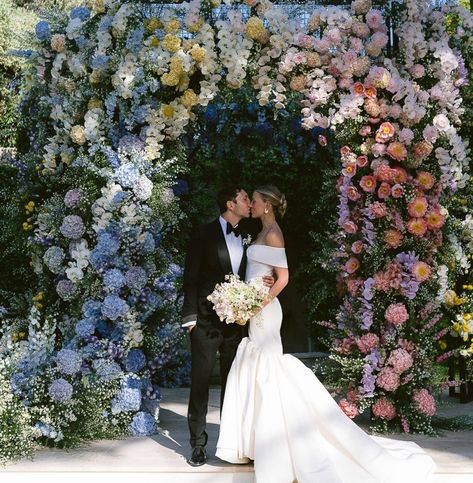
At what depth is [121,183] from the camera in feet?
19.3

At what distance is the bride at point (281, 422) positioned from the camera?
4469 mm

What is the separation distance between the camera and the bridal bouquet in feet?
15.3

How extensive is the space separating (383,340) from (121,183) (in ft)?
7.10

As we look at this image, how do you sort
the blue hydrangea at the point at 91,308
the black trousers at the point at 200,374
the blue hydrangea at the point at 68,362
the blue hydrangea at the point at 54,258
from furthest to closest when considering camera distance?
the blue hydrangea at the point at 54,258
the blue hydrangea at the point at 91,308
the blue hydrangea at the point at 68,362
the black trousers at the point at 200,374

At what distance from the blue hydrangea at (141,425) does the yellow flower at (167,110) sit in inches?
84.8

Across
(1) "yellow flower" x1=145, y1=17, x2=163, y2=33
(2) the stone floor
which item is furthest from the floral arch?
(2) the stone floor

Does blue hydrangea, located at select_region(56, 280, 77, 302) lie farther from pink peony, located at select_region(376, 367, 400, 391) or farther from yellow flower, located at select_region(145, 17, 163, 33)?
pink peony, located at select_region(376, 367, 400, 391)

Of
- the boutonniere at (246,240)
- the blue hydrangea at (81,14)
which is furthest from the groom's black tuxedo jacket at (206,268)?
the blue hydrangea at (81,14)

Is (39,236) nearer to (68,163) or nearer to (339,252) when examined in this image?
(68,163)

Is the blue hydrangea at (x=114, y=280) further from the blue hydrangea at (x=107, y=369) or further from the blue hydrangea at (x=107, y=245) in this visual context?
the blue hydrangea at (x=107, y=369)

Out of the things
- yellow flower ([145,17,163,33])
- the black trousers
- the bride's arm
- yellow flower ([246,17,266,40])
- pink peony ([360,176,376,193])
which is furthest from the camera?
yellow flower ([145,17,163,33])

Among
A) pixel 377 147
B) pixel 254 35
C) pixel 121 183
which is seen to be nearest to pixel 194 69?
pixel 254 35

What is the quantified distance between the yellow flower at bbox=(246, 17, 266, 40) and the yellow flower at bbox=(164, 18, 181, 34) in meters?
0.51

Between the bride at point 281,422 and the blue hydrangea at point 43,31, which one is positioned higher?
the blue hydrangea at point 43,31
